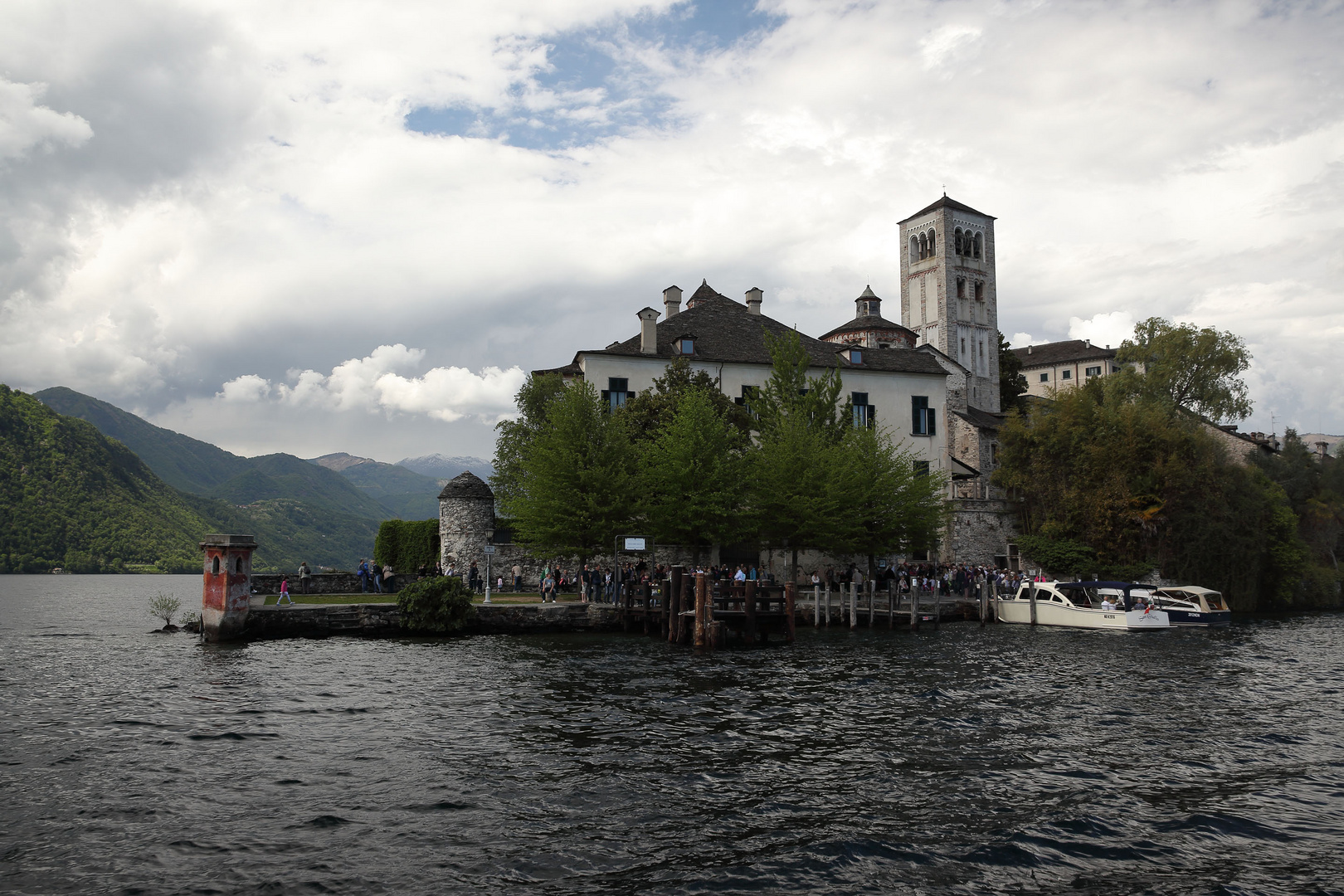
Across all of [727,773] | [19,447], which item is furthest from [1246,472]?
[19,447]

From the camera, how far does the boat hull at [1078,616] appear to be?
36.2 metres

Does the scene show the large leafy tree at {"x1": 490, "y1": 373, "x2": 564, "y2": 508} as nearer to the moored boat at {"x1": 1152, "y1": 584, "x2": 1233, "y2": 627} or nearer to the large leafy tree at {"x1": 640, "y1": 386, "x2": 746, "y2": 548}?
the large leafy tree at {"x1": 640, "y1": 386, "x2": 746, "y2": 548}

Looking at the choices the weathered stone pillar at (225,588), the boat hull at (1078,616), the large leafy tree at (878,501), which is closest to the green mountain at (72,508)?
the weathered stone pillar at (225,588)

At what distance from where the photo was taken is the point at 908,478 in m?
44.0

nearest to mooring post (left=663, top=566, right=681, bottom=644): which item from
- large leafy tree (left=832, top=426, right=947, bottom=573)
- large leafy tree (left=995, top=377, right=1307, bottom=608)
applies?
large leafy tree (left=832, top=426, right=947, bottom=573)

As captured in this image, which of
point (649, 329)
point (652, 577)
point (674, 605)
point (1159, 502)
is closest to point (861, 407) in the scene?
point (649, 329)

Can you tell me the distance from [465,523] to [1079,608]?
29.2 m

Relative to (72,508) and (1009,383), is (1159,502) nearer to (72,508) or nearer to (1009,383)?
(1009,383)

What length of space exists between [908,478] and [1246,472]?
22.6 meters

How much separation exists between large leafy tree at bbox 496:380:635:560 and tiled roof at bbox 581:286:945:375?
8.92 m

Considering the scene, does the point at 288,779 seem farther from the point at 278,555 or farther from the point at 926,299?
the point at 278,555

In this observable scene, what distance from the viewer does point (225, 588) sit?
98.0 feet

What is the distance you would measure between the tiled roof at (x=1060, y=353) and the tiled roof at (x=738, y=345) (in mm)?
45646

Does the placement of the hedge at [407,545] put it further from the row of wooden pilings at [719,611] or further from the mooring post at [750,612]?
the mooring post at [750,612]
